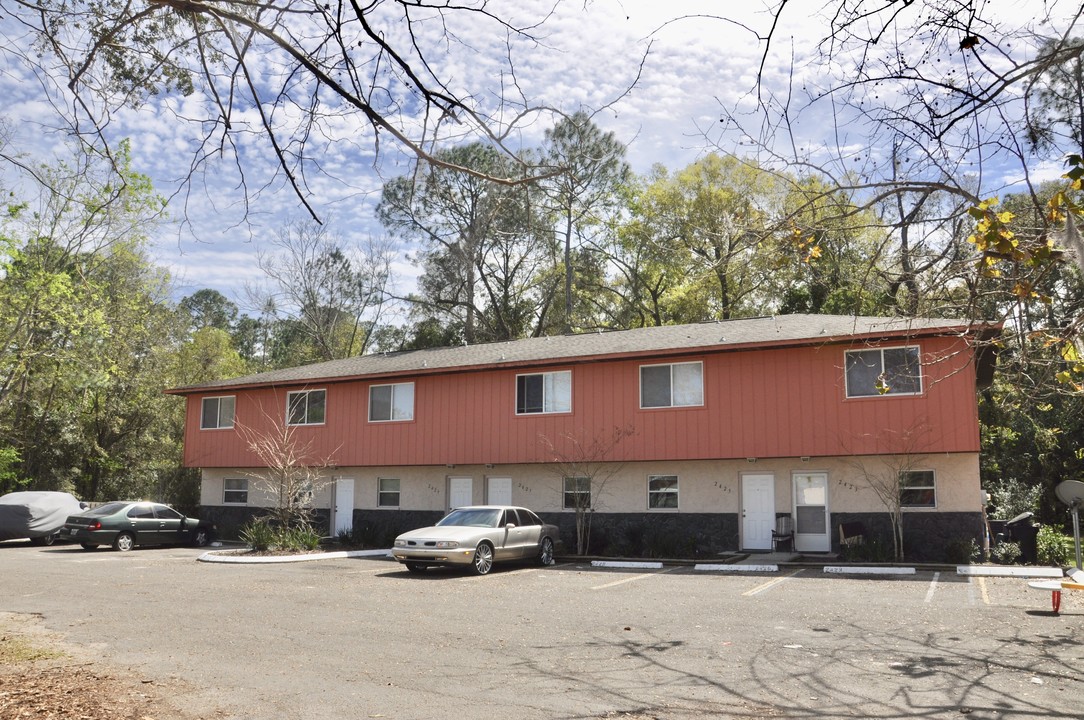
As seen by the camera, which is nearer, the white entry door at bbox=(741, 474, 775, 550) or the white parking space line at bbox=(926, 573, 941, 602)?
the white parking space line at bbox=(926, 573, 941, 602)

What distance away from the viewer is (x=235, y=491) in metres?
31.4

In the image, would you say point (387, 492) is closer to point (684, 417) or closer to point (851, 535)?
point (684, 417)

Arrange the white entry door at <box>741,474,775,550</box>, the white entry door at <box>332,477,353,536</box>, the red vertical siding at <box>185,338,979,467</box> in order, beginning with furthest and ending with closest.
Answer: the white entry door at <box>332,477,353,536</box>
the white entry door at <box>741,474,775,550</box>
the red vertical siding at <box>185,338,979,467</box>

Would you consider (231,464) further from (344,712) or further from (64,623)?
(344,712)

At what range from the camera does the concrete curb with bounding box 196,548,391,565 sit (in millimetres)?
21203

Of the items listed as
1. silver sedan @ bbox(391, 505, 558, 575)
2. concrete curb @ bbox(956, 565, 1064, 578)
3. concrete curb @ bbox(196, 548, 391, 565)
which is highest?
silver sedan @ bbox(391, 505, 558, 575)

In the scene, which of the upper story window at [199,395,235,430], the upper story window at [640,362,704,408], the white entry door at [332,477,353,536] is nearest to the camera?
the upper story window at [640,362,704,408]

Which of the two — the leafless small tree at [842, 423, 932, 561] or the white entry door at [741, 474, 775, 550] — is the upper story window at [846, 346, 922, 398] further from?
the white entry door at [741, 474, 775, 550]

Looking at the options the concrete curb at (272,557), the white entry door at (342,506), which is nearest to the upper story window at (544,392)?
the concrete curb at (272,557)

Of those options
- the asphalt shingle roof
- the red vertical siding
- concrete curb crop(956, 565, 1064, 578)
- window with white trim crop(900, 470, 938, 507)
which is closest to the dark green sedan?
the red vertical siding

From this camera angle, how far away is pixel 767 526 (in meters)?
22.1

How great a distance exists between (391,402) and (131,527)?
8.54 meters

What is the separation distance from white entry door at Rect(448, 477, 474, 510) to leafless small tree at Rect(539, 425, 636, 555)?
329 centimetres

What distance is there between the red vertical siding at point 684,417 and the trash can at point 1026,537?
2.07 meters
